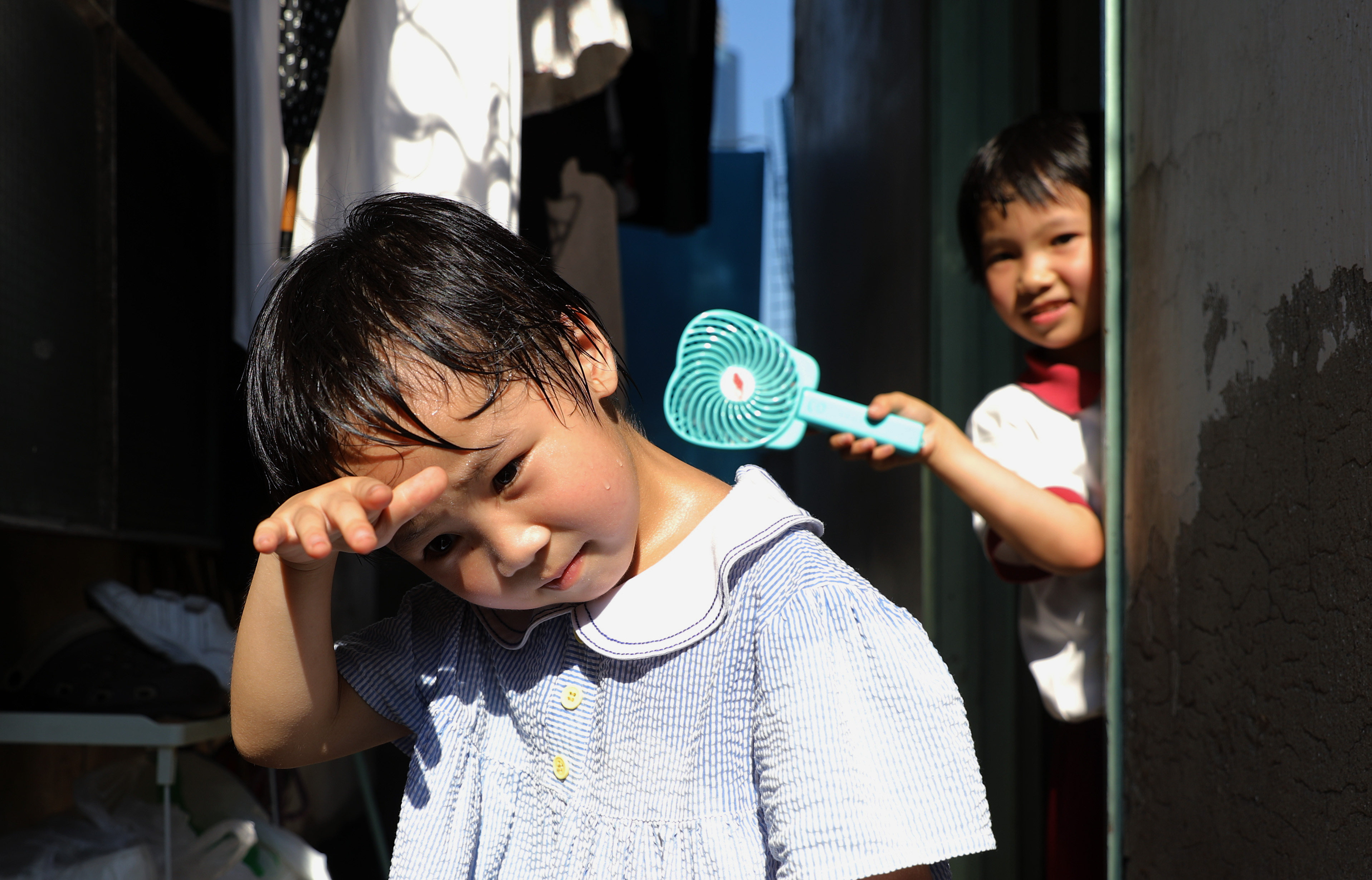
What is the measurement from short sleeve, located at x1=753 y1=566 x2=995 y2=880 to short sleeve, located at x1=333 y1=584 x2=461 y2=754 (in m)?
0.35

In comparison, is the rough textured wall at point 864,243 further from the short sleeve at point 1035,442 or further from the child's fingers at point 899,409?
the child's fingers at point 899,409

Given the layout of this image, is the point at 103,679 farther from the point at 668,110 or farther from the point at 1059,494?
the point at 668,110

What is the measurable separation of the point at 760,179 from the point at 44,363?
307 cm

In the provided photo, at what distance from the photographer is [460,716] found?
0.90m

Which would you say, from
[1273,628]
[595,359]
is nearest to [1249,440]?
[1273,628]

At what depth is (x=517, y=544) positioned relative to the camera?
2.36 ft

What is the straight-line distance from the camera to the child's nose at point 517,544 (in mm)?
718

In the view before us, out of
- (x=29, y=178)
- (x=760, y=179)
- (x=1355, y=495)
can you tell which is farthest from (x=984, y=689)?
(x=760, y=179)

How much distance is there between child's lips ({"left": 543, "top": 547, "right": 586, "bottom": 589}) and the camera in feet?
2.52

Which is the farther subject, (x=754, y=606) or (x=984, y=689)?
(x=984, y=689)

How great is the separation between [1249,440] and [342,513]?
83 cm

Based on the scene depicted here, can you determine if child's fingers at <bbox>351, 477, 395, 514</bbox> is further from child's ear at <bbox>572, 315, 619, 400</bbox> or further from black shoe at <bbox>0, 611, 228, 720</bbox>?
black shoe at <bbox>0, 611, 228, 720</bbox>

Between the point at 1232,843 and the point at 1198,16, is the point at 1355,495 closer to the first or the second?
the point at 1232,843

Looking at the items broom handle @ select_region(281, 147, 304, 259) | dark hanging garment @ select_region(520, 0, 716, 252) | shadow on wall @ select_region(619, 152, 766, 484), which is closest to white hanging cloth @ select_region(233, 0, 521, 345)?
broom handle @ select_region(281, 147, 304, 259)
